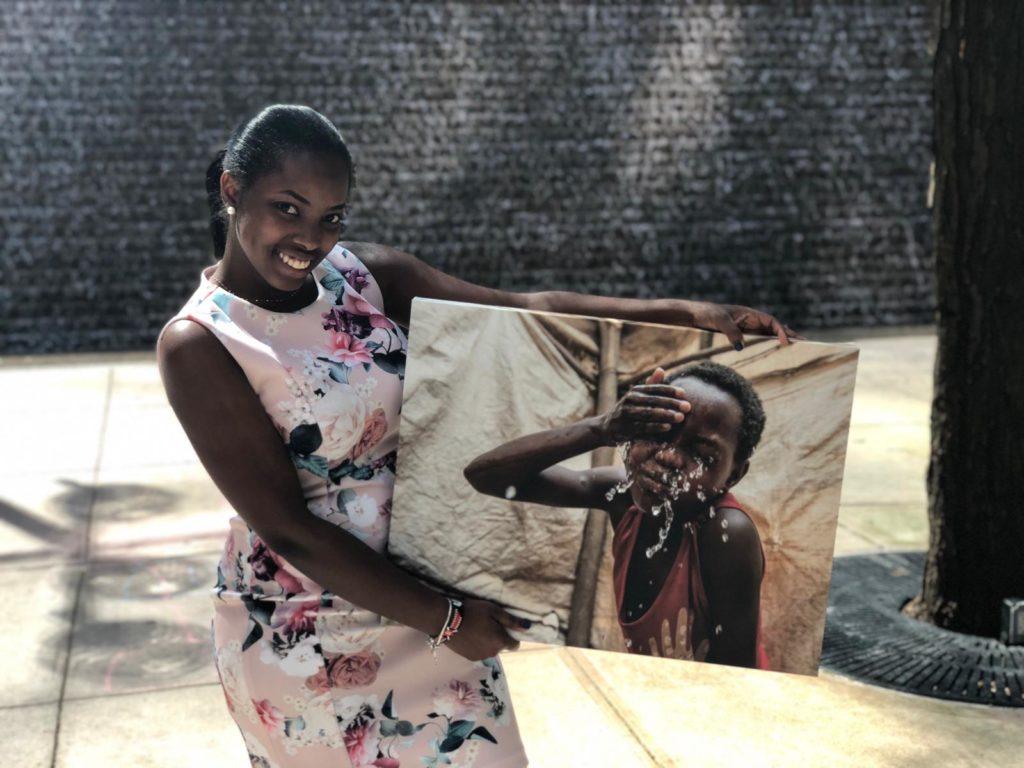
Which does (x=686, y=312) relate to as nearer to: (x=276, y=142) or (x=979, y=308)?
Answer: (x=276, y=142)

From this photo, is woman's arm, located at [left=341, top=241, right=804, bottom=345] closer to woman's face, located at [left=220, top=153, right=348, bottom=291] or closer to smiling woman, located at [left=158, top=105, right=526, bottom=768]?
smiling woman, located at [left=158, top=105, right=526, bottom=768]

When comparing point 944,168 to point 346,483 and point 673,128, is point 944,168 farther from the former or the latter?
point 673,128

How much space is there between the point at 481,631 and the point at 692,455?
42 centimetres

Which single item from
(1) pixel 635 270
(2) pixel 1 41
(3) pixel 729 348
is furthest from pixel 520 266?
(3) pixel 729 348

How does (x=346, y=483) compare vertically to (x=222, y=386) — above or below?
below

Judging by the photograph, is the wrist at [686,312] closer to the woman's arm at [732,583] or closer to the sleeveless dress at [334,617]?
the woman's arm at [732,583]

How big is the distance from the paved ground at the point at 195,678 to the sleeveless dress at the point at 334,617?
49.5 inches

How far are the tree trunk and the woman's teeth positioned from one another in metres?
2.73

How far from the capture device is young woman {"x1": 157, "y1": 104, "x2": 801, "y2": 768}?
1819 millimetres

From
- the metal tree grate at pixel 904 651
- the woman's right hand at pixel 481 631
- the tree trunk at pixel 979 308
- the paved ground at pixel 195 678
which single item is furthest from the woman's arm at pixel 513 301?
the tree trunk at pixel 979 308

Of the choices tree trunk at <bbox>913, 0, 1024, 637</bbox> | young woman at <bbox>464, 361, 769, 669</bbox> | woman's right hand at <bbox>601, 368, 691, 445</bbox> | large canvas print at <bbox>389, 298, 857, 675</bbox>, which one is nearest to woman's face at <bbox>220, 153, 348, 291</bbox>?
large canvas print at <bbox>389, 298, 857, 675</bbox>

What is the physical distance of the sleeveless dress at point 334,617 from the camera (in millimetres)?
1887

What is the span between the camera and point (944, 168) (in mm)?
4016

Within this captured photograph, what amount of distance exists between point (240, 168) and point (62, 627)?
108 inches
